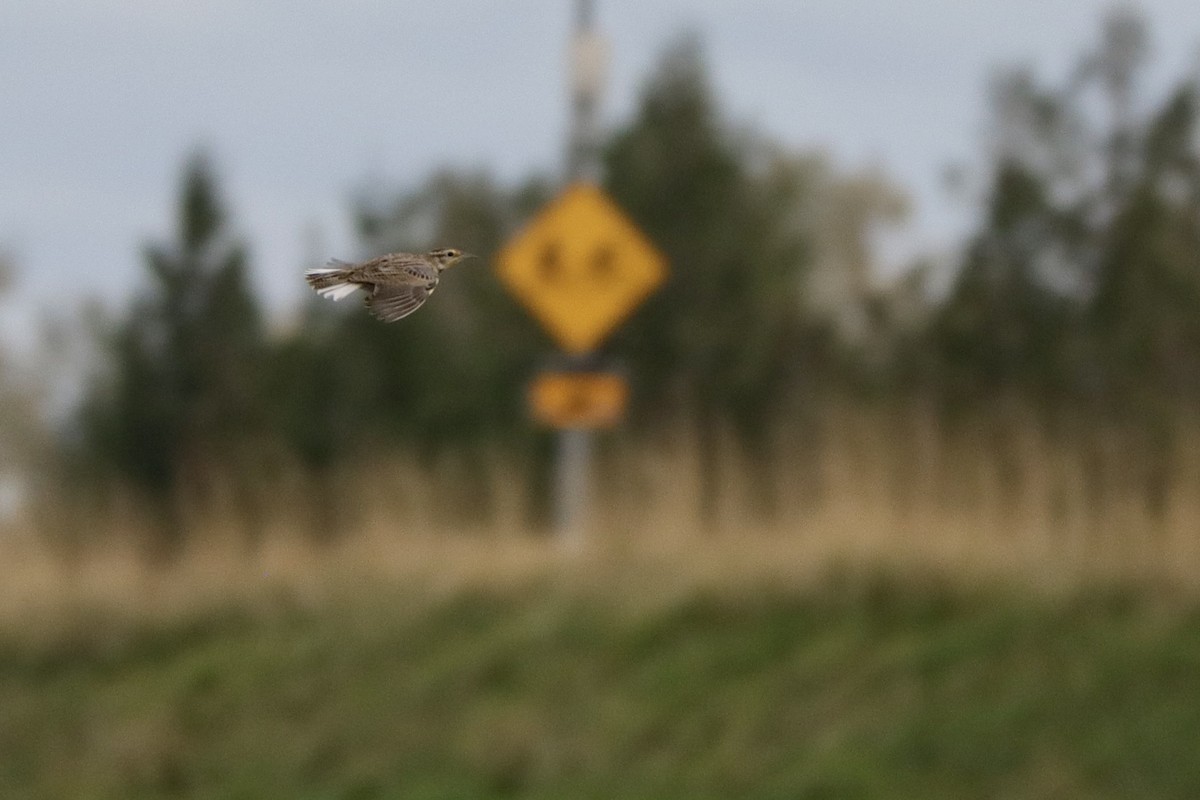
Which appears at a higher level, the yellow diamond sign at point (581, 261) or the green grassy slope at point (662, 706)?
the yellow diamond sign at point (581, 261)

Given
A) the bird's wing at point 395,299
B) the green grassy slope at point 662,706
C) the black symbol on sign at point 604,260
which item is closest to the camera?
the bird's wing at point 395,299

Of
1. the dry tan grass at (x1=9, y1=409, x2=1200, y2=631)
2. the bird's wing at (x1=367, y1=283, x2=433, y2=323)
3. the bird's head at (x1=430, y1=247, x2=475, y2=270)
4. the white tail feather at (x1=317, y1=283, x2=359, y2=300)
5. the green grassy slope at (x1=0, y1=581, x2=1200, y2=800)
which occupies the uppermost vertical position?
the bird's head at (x1=430, y1=247, x2=475, y2=270)

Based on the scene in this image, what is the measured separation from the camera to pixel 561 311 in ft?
28.8

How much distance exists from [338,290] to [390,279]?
0.14 feet

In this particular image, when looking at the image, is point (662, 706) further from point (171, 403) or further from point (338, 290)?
point (171, 403)

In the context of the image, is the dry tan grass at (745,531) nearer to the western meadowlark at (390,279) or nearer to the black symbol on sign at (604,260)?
the black symbol on sign at (604,260)

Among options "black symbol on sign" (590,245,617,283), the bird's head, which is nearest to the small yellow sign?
"black symbol on sign" (590,245,617,283)

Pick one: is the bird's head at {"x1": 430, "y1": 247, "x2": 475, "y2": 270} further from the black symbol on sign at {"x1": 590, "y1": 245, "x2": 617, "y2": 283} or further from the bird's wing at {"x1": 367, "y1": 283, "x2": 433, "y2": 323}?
the black symbol on sign at {"x1": 590, "y1": 245, "x2": 617, "y2": 283}

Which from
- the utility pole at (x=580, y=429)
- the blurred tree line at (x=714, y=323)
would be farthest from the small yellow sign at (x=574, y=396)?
the blurred tree line at (x=714, y=323)

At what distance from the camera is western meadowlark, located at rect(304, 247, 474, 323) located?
0.98 m

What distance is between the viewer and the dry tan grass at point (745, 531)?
8336mm

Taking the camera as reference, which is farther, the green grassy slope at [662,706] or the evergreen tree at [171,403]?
the evergreen tree at [171,403]

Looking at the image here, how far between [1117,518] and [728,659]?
5.78 ft

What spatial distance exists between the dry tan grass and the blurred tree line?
4923mm
